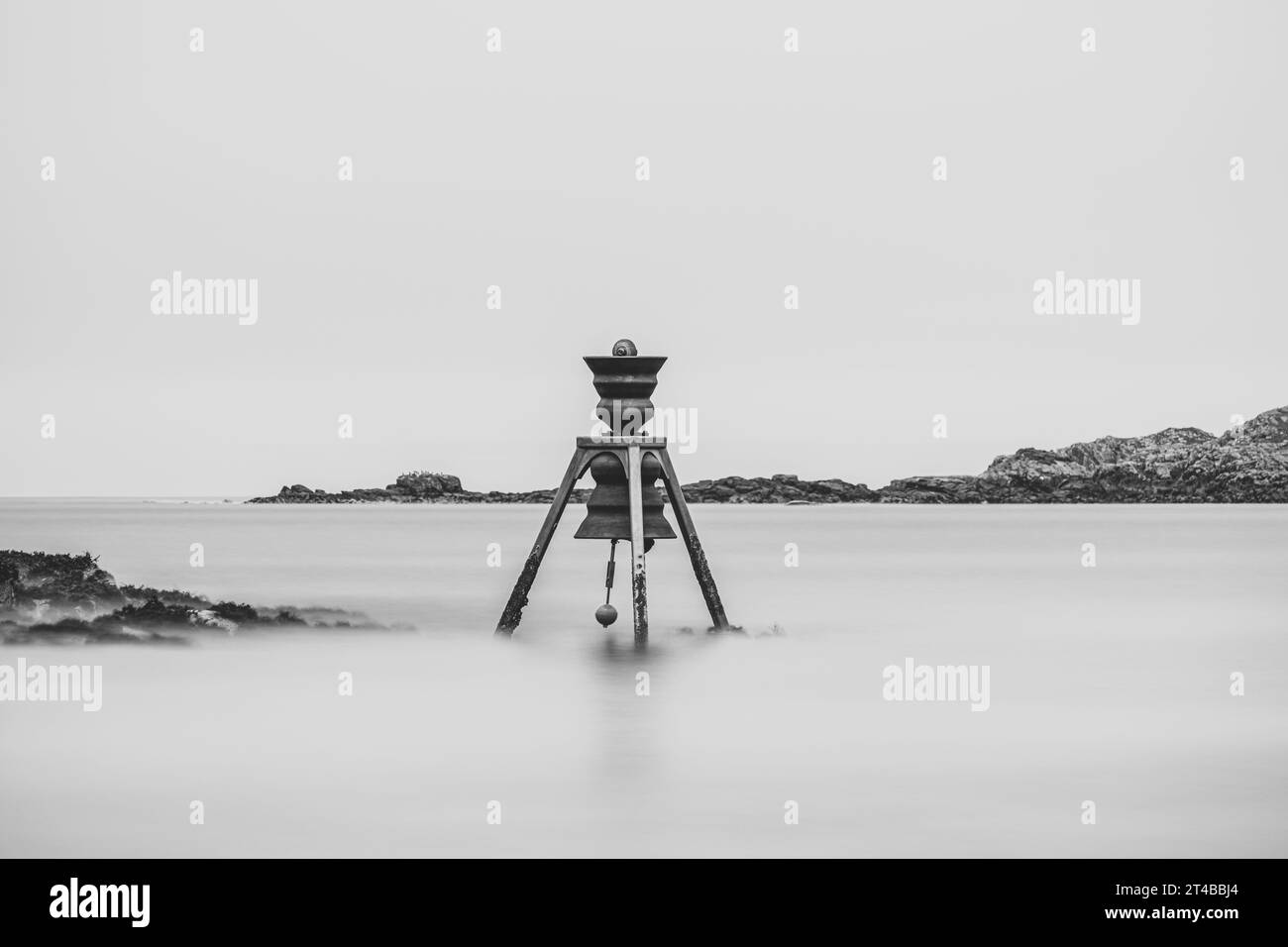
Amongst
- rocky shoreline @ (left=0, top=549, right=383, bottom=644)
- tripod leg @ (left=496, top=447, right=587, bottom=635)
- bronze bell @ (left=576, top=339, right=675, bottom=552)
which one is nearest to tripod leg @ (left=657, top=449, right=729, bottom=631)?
bronze bell @ (left=576, top=339, right=675, bottom=552)

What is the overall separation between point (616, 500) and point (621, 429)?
3.09 feet

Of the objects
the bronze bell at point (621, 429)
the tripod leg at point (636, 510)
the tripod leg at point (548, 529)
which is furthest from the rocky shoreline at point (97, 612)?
the tripod leg at point (636, 510)

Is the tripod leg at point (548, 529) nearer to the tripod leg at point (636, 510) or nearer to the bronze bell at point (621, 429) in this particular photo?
the bronze bell at point (621, 429)

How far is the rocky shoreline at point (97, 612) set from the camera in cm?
2725

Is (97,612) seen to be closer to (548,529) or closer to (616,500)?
(548,529)

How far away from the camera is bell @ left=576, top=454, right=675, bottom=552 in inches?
974

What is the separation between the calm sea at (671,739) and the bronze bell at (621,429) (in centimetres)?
206

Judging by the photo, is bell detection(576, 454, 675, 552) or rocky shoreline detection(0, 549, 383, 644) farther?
rocky shoreline detection(0, 549, 383, 644)

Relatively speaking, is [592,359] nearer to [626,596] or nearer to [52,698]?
[52,698]

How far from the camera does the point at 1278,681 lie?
26594 millimetres

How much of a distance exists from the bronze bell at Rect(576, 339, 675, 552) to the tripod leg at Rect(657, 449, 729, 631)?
171mm

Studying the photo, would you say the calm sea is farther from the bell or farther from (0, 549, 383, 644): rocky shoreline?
the bell
